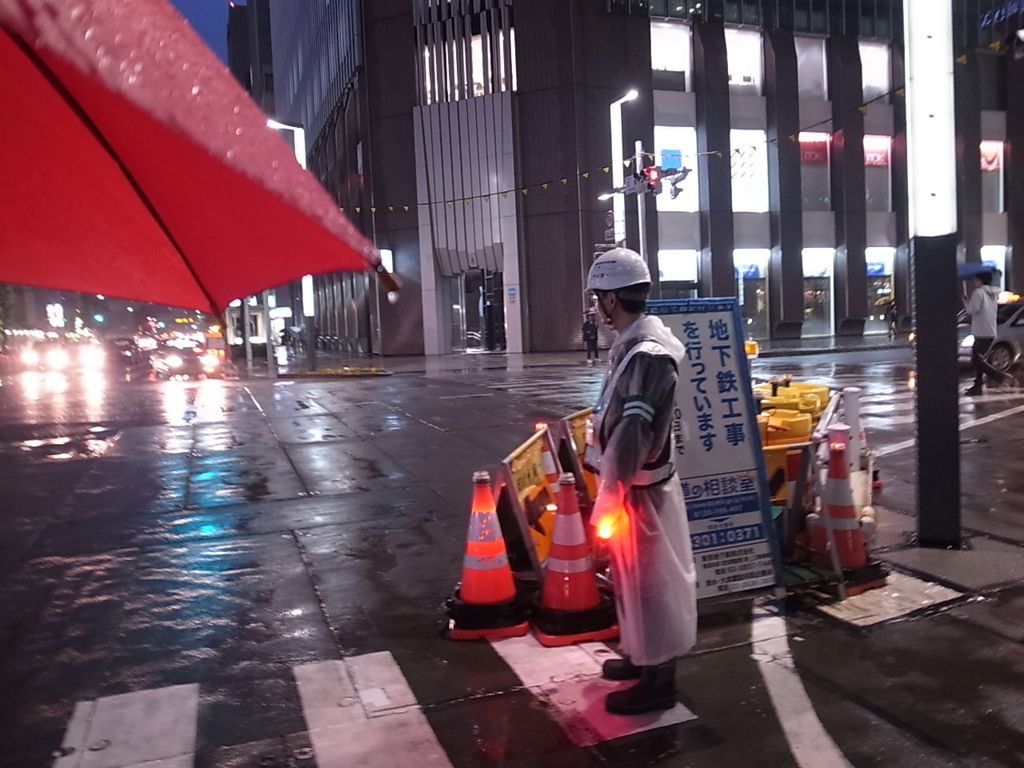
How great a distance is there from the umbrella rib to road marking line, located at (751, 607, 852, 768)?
2976 millimetres

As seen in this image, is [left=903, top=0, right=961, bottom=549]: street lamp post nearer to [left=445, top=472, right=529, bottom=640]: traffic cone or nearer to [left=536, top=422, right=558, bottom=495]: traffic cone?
[left=536, top=422, right=558, bottom=495]: traffic cone

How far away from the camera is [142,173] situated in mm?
1854

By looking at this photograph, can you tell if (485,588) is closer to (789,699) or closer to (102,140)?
(789,699)

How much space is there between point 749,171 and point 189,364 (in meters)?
25.2

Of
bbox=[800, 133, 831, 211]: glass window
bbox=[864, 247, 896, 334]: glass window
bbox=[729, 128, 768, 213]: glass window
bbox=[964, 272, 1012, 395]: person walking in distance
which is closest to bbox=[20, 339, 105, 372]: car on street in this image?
bbox=[729, 128, 768, 213]: glass window

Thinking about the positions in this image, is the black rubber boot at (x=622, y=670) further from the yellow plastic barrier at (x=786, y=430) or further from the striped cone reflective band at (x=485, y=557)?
the yellow plastic barrier at (x=786, y=430)

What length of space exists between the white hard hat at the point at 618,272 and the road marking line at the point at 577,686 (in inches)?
78.7

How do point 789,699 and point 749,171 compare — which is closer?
point 789,699

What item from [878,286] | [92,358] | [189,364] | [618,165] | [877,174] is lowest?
[189,364]

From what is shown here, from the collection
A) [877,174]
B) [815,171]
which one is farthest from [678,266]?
[877,174]

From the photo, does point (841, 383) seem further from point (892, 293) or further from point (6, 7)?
point (892, 293)

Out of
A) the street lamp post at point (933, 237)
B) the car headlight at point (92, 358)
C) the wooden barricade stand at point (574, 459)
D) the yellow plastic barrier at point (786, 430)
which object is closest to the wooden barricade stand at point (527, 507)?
the wooden barricade stand at point (574, 459)

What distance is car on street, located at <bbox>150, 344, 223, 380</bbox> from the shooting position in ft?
95.0

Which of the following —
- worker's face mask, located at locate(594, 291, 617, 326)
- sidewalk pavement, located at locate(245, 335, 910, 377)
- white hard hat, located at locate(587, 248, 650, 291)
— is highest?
white hard hat, located at locate(587, 248, 650, 291)
